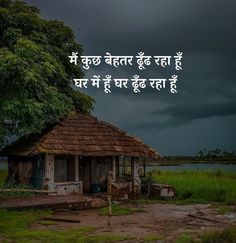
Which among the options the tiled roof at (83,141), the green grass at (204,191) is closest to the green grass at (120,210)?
the tiled roof at (83,141)

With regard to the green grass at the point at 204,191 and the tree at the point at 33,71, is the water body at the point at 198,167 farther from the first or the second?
the tree at the point at 33,71

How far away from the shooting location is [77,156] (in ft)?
72.9

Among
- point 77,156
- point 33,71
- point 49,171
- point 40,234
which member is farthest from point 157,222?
point 33,71

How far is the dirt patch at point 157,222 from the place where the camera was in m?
13.4

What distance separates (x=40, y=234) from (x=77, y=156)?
9561 millimetres

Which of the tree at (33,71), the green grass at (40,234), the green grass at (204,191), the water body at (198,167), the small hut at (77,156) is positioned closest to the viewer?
the green grass at (40,234)

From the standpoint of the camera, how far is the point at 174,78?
20688mm

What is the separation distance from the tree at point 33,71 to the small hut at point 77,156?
859 mm

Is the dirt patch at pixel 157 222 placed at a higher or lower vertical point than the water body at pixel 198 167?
lower

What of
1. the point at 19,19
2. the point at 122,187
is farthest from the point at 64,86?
the point at 122,187

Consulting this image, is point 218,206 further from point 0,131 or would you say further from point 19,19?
point 19,19

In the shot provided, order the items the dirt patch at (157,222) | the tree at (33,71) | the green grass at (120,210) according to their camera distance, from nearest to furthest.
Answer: the dirt patch at (157,222) → the green grass at (120,210) → the tree at (33,71)

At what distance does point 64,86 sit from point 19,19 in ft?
13.0

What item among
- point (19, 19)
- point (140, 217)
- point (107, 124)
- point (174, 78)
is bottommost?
point (140, 217)
